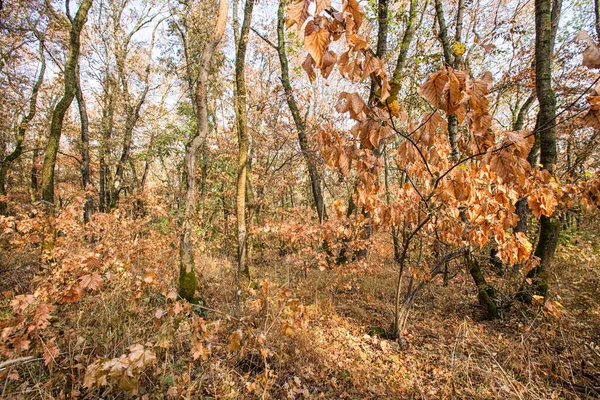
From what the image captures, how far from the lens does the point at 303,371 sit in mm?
3502

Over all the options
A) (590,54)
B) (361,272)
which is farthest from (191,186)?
(590,54)

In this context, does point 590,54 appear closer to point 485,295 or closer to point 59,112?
point 485,295

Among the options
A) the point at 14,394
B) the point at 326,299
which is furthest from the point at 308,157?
the point at 14,394

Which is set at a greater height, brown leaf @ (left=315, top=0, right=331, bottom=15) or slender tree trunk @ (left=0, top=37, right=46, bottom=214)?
slender tree trunk @ (left=0, top=37, right=46, bottom=214)

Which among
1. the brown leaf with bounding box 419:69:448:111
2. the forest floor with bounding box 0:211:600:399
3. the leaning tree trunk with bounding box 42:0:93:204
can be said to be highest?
the leaning tree trunk with bounding box 42:0:93:204

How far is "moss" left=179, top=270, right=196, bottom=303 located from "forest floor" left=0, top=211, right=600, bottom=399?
18.7 inches

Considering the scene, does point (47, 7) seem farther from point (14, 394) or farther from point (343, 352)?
point (343, 352)

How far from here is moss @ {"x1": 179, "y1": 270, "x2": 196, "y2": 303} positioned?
4.82 m

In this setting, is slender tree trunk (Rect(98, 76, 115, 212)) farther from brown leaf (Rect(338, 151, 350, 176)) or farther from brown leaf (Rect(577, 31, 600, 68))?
brown leaf (Rect(577, 31, 600, 68))

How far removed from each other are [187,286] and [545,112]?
6499 mm

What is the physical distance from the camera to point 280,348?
148 inches

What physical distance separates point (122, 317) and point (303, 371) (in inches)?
94.8

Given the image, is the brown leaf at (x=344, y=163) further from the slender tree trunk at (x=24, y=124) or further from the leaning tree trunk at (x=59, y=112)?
the slender tree trunk at (x=24, y=124)

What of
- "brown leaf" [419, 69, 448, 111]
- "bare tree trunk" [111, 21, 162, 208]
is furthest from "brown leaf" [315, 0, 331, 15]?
"bare tree trunk" [111, 21, 162, 208]
